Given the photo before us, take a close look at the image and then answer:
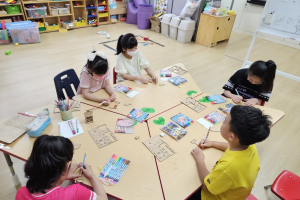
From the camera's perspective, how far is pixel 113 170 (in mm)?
1281

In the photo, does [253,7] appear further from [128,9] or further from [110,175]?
[110,175]

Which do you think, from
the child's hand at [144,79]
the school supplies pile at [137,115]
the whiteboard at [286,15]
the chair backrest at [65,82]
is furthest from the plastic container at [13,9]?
the whiteboard at [286,15]

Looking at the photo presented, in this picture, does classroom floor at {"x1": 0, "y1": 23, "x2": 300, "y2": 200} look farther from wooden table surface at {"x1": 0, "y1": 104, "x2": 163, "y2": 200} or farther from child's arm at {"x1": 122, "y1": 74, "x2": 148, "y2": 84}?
child's arm at {"x1": 122, "y1": 74, "x2": 148, "y2": 84}

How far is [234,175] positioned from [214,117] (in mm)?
747

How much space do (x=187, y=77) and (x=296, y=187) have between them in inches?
57.4

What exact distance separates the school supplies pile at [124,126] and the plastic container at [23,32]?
4272 millimetres

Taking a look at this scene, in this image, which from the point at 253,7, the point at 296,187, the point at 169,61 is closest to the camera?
the point at 296,187

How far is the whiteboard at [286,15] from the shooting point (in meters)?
3.35

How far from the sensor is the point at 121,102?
1930 millimetres

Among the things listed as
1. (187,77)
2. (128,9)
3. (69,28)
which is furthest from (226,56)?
(69,28)

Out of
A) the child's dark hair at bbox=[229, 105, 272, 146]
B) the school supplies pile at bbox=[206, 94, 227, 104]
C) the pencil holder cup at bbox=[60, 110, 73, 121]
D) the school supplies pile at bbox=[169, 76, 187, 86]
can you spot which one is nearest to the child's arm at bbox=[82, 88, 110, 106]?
the pencil holder cup at bbox=[60, 110, 73, 121]

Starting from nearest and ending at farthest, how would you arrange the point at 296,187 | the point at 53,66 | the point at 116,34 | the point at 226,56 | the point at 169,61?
the point at 296,187, the point at 53,66, the point at 169,61, the point at 226,56, the point at 116,34

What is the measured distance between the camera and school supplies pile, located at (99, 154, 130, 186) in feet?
4.03

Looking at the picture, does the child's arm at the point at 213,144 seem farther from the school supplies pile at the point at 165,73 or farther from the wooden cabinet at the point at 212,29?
the wooden cabinet at the point at 212,29
